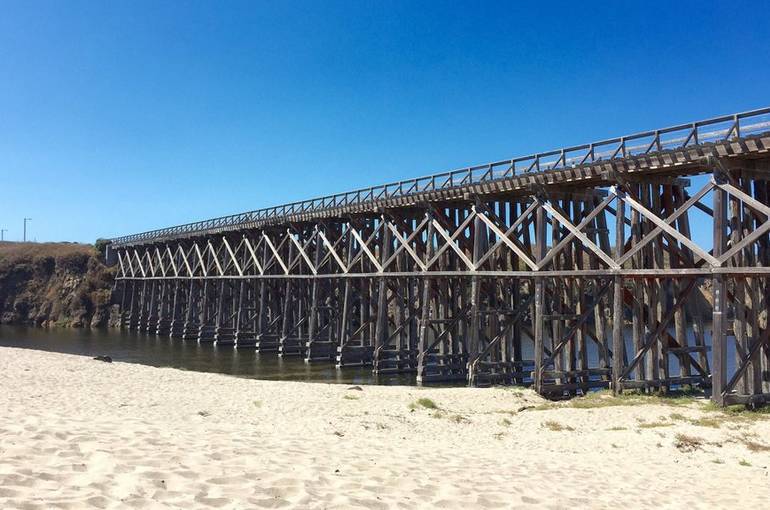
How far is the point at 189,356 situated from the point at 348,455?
82.5 feet

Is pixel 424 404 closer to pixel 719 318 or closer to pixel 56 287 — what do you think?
pixel 719 318

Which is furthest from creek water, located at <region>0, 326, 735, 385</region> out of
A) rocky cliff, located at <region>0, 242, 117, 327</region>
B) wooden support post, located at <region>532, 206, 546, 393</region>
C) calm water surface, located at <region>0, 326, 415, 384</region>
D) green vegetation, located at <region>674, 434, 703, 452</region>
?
green vegetation, located at <region>674, 434, 703, 452</region>

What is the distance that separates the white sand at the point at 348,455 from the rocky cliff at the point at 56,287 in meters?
44.5

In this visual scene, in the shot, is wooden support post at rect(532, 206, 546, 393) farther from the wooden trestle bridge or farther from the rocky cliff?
the rocky cliff

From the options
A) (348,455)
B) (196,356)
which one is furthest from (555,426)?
(196,356)

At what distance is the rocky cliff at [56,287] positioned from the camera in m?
53.8

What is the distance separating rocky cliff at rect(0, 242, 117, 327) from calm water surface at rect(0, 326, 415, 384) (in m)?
7.43

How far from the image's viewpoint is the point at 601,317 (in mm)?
16703

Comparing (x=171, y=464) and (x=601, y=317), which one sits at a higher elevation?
(x=601, y=317)

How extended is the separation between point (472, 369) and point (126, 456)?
13825 millimetres

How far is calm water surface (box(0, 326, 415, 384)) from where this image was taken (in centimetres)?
2291

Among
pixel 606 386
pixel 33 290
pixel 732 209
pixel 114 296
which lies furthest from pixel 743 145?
pixel 33 290

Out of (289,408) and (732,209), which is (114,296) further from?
(732,209)

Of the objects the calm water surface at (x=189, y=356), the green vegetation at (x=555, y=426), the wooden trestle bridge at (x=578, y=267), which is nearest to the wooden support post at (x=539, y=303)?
the wooden trestle bridge at (x=578, y=267)
